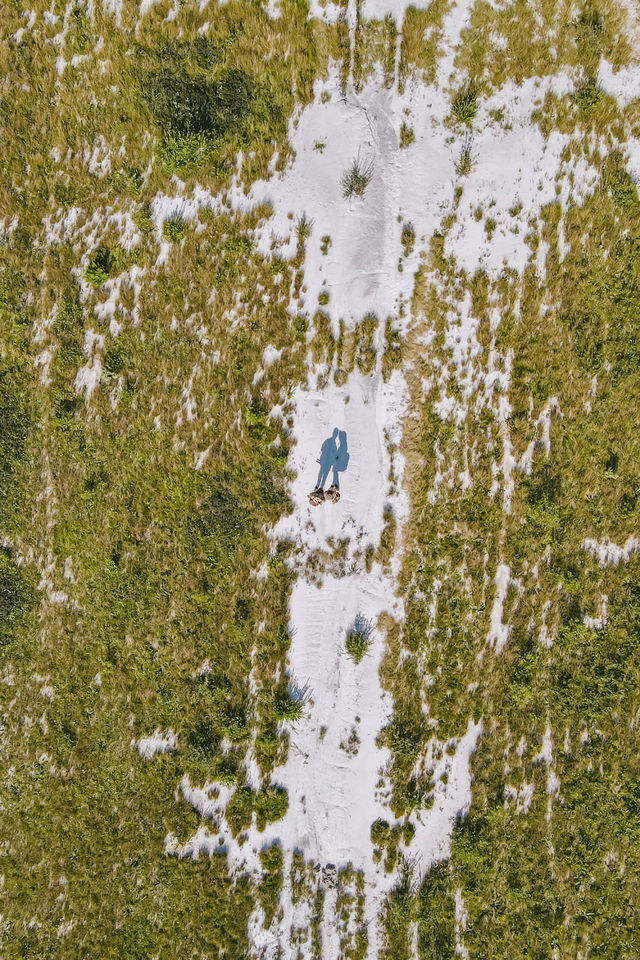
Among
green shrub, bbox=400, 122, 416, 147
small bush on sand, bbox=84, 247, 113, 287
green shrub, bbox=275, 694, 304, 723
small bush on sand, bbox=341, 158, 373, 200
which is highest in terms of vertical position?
green shrub, bbox=400, 122, 416, 147

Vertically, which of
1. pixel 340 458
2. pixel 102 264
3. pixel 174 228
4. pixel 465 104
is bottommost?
pixel 340 458

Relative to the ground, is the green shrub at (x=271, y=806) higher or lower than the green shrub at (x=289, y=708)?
lower

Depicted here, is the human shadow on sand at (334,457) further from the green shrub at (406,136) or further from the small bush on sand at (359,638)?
the green shrub at (406,136)

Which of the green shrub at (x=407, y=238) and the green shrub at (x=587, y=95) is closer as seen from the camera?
the green shrub at (x=587, y=95)

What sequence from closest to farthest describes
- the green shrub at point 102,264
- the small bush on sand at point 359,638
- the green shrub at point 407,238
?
1. the small bush on sand at point 359,638
2. the green shrub at point 407,238
3. the green shrub at point 102,264

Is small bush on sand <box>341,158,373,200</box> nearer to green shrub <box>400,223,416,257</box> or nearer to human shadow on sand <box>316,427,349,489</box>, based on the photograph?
green shrub <box>400,223,416,257</box>

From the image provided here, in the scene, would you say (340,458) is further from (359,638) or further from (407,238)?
(407,238)

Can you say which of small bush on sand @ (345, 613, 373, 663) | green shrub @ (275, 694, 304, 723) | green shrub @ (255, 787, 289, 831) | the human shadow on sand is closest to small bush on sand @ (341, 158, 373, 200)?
the human shadow on sand

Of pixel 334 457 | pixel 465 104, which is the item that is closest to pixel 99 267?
pixel 334 457

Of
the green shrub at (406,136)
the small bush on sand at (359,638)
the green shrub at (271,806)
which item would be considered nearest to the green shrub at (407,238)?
the green shrub at (406,136)
